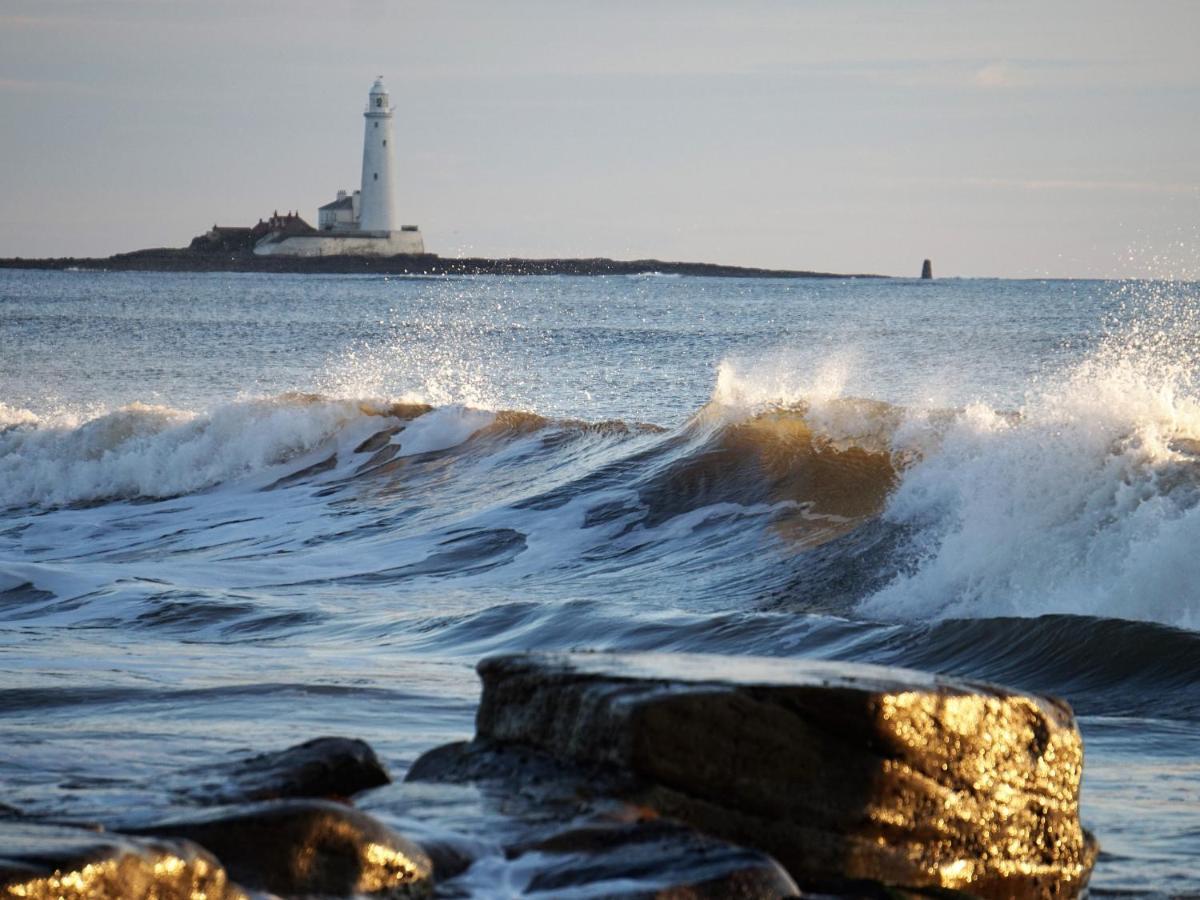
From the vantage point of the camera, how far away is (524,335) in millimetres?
47062

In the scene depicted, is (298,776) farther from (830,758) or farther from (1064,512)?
(1064,512)

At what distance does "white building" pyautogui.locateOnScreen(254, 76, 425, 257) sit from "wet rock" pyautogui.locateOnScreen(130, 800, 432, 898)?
3904 inches

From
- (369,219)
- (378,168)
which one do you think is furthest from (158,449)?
(369,219)

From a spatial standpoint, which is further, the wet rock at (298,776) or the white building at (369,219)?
the white building at (369,219)

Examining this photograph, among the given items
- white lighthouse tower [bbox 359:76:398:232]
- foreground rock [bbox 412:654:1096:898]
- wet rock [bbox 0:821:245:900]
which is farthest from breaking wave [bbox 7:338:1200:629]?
white lighthouse tower [bbox 359:76:398:232]

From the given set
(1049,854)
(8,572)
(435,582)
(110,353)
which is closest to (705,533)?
(435,582)

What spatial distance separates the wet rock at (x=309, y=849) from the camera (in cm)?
317

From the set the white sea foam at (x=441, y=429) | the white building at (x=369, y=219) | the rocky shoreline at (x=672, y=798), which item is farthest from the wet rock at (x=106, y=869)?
the white building at (x=369, y=219)

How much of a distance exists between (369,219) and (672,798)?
110 metres

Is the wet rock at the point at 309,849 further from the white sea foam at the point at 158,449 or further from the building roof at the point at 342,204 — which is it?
the building roof at the point at 342,204

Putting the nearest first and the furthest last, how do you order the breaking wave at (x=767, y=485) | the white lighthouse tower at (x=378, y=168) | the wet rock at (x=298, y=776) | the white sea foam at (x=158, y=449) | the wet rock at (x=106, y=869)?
the wet rock at (x=106, y=869) < the wet rock at (x=298, y=776) < the breaking wave at (x=767, y=485) < the white sea foam at (x=158, y=449) < the white lighthouse tower at (x=378, y=168)

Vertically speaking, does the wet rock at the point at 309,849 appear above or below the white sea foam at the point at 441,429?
above

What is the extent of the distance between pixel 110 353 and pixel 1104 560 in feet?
111

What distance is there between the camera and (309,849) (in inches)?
127
